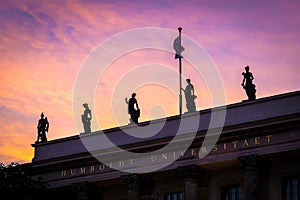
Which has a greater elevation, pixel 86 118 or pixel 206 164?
pixel 86 118

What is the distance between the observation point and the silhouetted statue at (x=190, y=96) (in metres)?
51.9

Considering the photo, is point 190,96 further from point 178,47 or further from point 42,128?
point 42,128

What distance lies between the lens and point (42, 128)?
6172 cm

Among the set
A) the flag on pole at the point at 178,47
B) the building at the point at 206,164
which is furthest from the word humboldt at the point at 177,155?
the flag on pole at the point at 178,47

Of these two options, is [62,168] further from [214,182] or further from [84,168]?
[214,182]

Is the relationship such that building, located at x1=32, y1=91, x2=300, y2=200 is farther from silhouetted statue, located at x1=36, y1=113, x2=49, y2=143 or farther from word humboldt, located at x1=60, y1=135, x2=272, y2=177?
silhouetted statue, located at x1=36, y1=113, x2=49, y2=143

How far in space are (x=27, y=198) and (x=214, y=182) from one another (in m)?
12.0

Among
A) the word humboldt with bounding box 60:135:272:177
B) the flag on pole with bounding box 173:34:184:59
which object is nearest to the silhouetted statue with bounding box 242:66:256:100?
the word humboldt with bounding box 60:135:272:177

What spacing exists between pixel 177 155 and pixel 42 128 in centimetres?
1471

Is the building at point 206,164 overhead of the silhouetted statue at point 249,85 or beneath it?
beneath

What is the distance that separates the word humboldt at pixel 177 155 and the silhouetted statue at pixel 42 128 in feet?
18.1

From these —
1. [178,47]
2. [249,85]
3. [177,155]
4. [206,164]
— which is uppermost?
[178,47]

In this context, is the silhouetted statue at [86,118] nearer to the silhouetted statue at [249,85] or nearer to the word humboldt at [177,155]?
the word humboldt at [177,155]

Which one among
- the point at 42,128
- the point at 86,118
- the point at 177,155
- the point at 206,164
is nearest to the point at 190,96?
the point at 177,155
